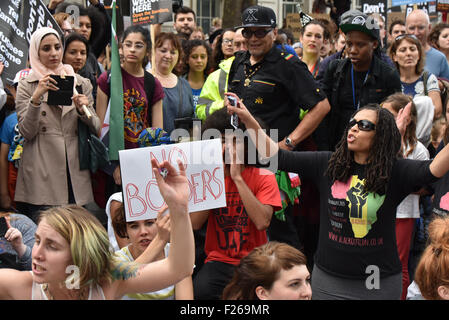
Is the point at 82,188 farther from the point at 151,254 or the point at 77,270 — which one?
the point at 77,270

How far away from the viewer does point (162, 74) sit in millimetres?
6184

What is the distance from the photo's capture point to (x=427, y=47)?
744 centimetres

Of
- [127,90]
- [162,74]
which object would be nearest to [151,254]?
[127,90]

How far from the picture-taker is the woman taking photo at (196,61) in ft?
22.5

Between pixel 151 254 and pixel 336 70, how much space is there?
2682 millimetres

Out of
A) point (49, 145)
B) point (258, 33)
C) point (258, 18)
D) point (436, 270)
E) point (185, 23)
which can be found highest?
point (185, 23)

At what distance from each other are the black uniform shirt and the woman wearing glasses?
1417 mm

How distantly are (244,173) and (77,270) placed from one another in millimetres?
1805

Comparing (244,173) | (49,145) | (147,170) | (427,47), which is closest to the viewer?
(147,170)

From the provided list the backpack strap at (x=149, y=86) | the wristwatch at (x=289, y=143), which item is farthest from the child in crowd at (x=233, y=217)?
the backpack strap at (x=149, y=86)

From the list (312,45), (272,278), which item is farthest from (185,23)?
(272,278)

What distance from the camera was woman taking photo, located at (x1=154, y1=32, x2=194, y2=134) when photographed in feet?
19.5

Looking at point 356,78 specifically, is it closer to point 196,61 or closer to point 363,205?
point 363,205
